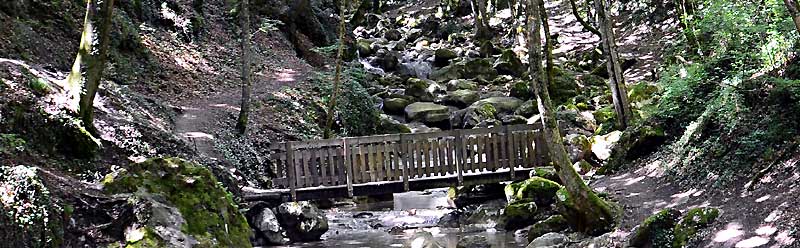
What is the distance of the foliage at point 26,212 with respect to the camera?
5.92m

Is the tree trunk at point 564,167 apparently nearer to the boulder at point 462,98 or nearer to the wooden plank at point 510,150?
the wooden plank at point 510,150

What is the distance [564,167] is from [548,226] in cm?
198

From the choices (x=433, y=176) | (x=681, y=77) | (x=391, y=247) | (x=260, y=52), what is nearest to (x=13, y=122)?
(x=391, y=247)

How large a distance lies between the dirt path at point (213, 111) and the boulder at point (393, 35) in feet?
64.9

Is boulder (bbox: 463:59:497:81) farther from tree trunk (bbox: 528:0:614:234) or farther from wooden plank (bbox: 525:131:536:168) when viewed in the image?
tree trunk (bbox: 528:0:614:234)

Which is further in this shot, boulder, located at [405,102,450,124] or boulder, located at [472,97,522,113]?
boulder, located at [405,102,450,124]

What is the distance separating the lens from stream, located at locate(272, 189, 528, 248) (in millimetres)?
14031

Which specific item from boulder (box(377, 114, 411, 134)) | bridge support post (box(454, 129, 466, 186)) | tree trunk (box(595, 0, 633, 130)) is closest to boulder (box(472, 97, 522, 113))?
boulder (box(377, 114, 411, 134))

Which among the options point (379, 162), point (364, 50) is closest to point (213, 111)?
point (379, 162)

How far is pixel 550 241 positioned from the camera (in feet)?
37.4

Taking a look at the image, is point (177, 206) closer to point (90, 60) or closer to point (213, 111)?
point (90, 60)

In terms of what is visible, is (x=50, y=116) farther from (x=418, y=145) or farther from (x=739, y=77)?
(x=739, y=77)

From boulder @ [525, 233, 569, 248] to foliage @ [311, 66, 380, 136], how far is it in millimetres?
9898

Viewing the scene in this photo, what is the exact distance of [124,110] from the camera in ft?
43.3
